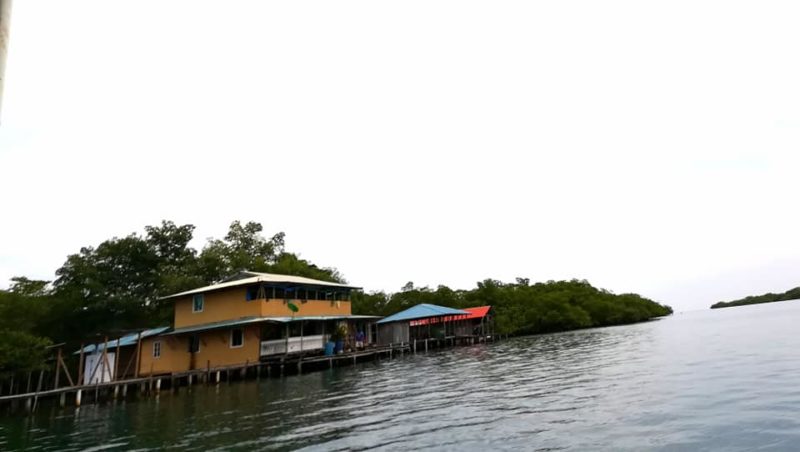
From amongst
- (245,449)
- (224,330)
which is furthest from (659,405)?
(224,330)

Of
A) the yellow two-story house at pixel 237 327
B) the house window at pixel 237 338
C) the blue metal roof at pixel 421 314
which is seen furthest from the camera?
the blue metal roof at pixel 421 314

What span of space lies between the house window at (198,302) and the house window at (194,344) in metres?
1.88

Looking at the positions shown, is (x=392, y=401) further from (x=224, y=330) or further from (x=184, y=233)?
(x=184, y=233)

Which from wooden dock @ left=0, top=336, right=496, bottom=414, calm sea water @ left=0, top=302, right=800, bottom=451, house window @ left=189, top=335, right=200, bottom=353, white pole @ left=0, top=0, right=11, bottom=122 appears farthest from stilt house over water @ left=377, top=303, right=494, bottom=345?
white pole @ left=0, top=0, right=11, bottom=122

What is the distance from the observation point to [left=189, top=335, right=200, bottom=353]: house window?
33.7m

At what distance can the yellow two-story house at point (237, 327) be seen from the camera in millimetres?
31797

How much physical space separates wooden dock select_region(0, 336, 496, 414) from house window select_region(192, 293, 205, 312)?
436cm

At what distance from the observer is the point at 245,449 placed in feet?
41.0

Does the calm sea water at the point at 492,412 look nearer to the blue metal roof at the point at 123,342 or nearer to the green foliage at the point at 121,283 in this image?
the blue metal roof at the point at 123,342

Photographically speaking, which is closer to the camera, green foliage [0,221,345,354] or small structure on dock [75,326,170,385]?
small structure on dock [75,326,170,385]

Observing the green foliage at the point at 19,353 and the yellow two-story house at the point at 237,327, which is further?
the yellow two-story house at the point at 237,327

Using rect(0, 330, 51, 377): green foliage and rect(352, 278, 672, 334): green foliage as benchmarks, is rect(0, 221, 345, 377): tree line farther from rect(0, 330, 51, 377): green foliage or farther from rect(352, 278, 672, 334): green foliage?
rect(352, 278, 672, 334): green foliage

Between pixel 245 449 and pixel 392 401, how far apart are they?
655 cm

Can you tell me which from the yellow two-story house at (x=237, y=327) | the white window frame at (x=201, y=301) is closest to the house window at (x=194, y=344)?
the yellow two-story house at (x=237, y=327)
